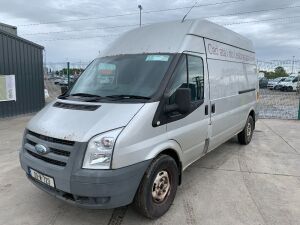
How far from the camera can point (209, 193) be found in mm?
4613

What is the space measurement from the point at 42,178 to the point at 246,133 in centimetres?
539

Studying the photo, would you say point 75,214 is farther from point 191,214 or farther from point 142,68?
point 142,68

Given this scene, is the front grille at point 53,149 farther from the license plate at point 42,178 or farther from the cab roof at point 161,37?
the cab roof at point 161,37

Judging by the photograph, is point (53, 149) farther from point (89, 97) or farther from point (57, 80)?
point (57, 80)

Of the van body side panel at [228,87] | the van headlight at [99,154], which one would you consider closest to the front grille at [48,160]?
the van headlight at [99,154]

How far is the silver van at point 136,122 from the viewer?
322 cm

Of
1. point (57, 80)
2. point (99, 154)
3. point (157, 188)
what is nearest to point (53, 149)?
point (99, 154)

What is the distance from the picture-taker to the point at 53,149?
11.3ft

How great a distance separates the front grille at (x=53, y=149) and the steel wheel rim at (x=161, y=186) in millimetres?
1122

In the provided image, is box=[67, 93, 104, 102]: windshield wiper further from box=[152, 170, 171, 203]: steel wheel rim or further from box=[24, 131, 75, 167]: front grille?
box=[152, 170, 171, 203]: steel wheel rim

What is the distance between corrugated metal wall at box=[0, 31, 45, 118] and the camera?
11.7m

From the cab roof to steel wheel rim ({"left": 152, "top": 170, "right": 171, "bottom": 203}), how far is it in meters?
1.71

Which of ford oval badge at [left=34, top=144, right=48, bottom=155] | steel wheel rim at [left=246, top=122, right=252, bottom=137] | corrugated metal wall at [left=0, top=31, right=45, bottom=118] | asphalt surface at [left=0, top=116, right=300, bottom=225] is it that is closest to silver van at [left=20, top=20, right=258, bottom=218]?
ford oval badge at [left=34, top=144, right=48, bottom=155]

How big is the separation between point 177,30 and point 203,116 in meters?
1.38
